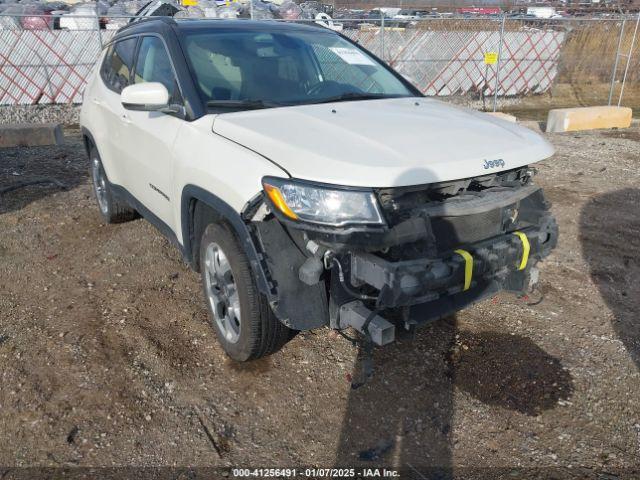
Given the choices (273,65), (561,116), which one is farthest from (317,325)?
(561,116)

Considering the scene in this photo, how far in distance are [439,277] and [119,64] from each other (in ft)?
11.1

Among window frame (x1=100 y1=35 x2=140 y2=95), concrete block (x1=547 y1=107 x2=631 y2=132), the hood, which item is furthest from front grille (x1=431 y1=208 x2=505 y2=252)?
concrete block (x1=547 y1=107 x2=631 y2=132)

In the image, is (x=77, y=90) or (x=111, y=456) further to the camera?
(x=77, y=90)

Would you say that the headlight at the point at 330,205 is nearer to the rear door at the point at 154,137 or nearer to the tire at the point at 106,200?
the rear door at the point at 154,137

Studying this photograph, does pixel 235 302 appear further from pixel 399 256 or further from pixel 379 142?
pixel 379 142

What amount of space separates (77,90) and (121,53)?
10.0 meters

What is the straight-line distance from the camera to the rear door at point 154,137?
338 centimetres

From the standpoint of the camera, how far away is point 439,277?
2.48 metres

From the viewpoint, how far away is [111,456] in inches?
102

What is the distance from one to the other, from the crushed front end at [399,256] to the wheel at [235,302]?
0.88 feet

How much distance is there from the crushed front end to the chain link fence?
10508 mm

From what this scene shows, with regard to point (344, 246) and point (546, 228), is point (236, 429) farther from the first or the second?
point (546, 228)

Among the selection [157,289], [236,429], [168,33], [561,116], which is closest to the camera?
[236,429]

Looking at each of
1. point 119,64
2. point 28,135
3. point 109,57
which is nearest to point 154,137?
point 119,64
